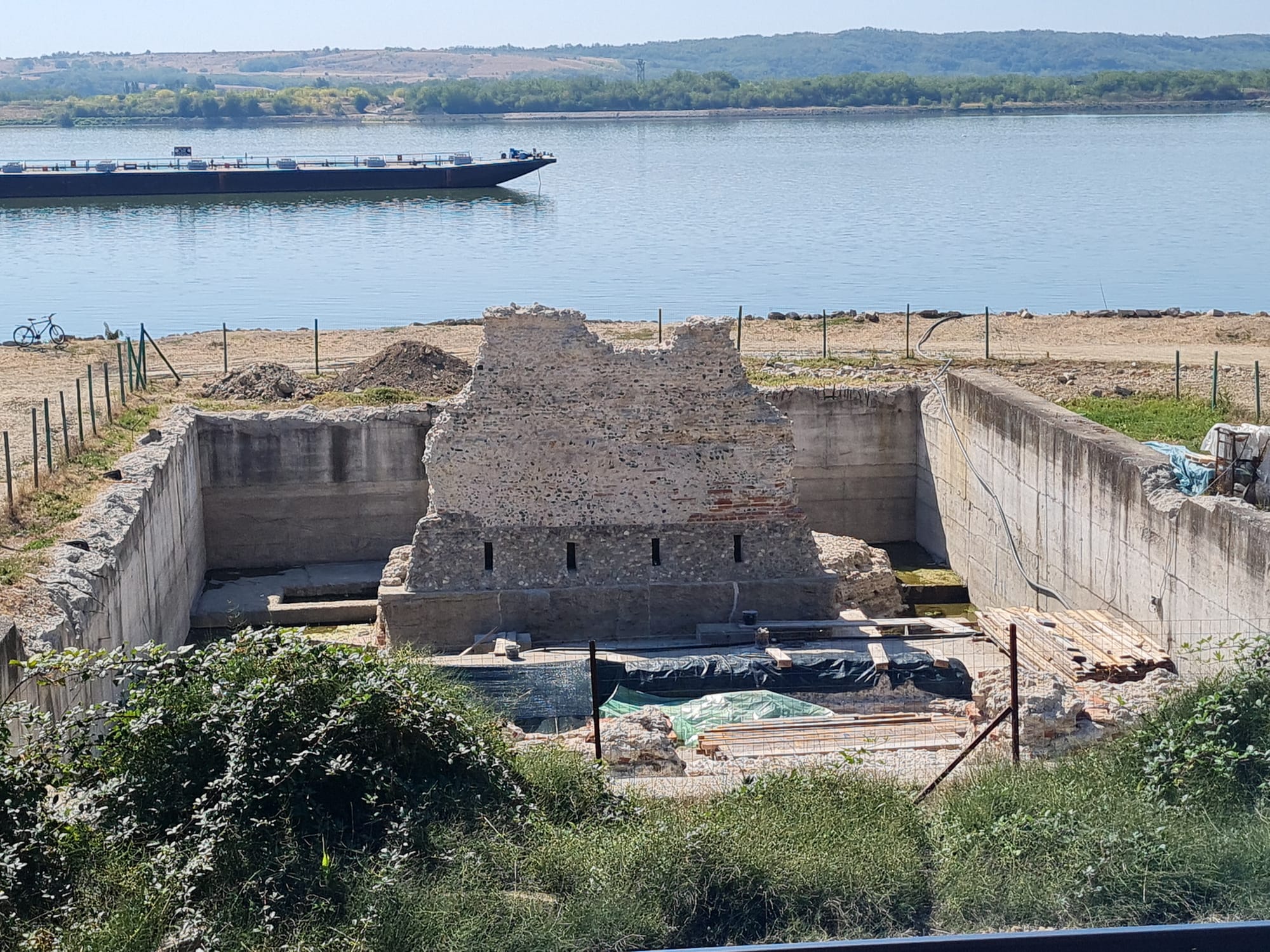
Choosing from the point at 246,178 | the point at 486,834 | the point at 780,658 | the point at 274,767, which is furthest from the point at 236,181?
the point at 486,834

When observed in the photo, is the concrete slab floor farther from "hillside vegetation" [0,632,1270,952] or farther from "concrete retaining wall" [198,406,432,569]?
"hillside vegetation" [0,632,1270,952]

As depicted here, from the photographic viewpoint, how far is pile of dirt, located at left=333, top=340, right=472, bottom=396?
2823 centimetres

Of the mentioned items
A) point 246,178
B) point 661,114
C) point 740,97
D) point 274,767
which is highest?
point 740,97

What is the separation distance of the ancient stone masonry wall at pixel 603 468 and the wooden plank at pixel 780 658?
1743 millimetres

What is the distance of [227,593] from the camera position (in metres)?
24.2

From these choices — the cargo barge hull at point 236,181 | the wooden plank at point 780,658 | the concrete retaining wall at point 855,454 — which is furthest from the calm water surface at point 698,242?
the wooden plank at point 780,658

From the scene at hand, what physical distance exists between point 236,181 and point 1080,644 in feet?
261

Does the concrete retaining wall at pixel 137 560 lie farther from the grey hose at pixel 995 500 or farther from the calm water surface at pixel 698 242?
the calm water surface at pixel 698 242

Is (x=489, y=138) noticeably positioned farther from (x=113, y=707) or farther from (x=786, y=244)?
(x=113, y=707)

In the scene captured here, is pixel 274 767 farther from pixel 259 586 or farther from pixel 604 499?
pixel 259 586

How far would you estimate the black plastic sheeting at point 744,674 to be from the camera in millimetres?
18188

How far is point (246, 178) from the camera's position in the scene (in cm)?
9081

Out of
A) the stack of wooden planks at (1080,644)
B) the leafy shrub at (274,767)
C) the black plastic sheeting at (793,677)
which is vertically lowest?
the black plastic sheeting at (793,677)

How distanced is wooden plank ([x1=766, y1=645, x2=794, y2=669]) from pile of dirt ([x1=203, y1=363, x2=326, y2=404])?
1191 cm
